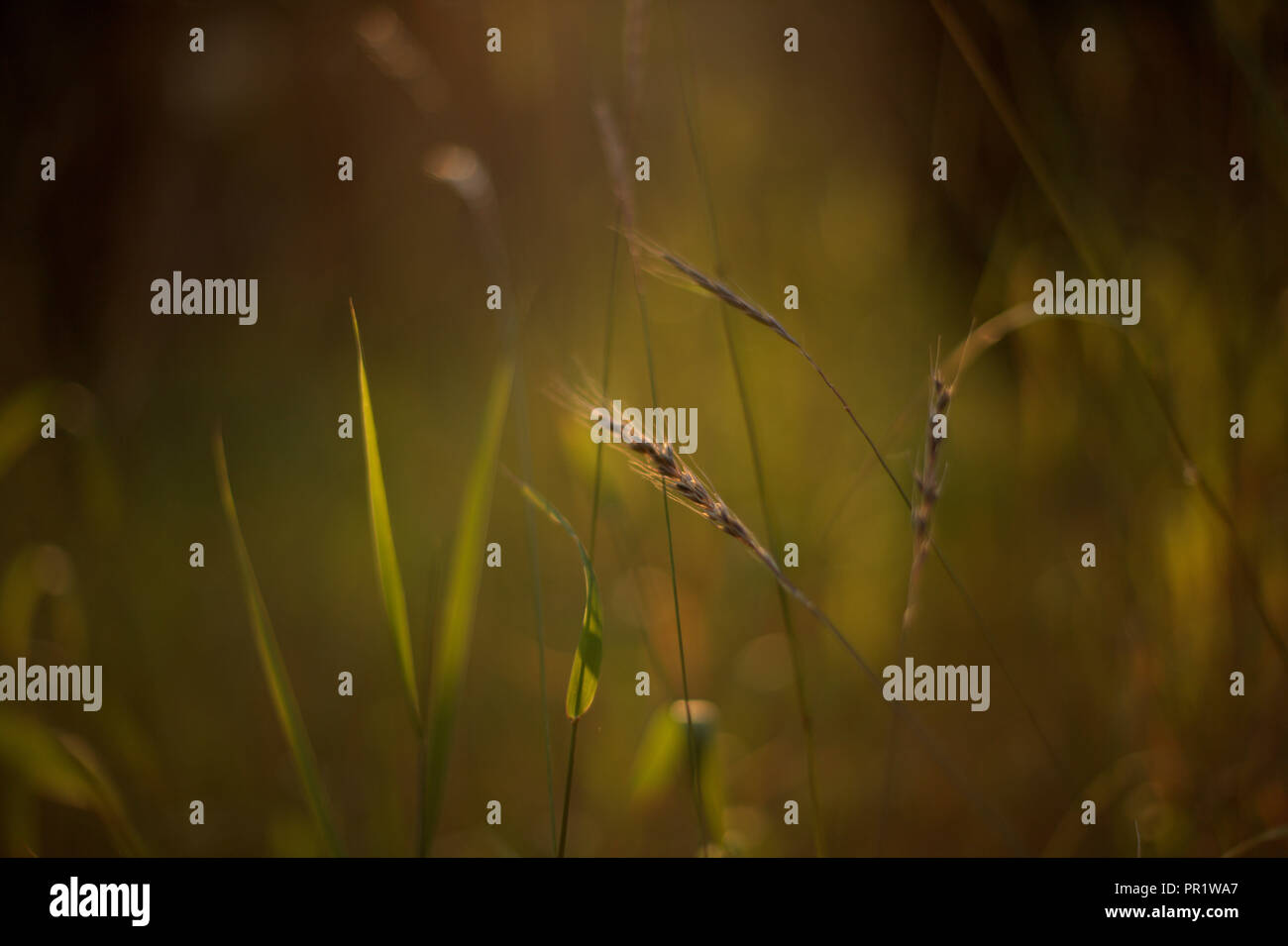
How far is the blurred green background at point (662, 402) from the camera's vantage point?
0.77 metres

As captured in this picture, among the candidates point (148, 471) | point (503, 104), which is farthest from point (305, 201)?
point (148, 471)

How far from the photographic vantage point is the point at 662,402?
119cm

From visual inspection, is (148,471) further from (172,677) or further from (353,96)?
(353,96)

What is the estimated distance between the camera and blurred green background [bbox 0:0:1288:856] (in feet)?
2.52

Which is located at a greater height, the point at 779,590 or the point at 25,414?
the point at 25,414
